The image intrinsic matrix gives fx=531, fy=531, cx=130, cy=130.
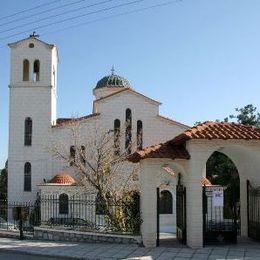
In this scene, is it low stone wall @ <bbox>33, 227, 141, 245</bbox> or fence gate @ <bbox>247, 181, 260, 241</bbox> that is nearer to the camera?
low stone wall @ <bbox>33, 227, 141, 245</bbox>

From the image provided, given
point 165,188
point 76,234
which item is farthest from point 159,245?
point 165,188

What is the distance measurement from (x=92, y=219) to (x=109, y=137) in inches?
631

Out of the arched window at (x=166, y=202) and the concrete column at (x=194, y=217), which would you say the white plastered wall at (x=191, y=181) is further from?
the arched window at (x=166, y=202)

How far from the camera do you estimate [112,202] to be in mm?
20000

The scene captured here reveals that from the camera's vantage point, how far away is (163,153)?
641 inches

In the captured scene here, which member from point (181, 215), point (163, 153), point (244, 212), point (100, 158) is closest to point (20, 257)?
point (163, 153)

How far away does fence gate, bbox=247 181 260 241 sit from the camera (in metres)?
17.2

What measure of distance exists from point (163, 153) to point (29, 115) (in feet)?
81.6

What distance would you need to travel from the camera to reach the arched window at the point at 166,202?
118ft

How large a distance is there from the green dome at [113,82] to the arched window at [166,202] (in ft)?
46.0

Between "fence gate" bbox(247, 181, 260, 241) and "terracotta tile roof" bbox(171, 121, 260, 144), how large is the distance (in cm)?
201

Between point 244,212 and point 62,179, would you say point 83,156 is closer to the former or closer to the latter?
point 244,212

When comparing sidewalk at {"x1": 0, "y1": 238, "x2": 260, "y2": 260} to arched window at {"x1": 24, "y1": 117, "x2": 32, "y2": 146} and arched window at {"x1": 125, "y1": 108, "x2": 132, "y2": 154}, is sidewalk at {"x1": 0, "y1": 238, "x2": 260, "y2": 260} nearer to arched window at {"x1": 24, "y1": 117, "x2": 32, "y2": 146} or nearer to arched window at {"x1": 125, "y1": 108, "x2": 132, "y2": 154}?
arched window at {"x1": 125, "y1": 108, "x2": 132, "y2": 154}

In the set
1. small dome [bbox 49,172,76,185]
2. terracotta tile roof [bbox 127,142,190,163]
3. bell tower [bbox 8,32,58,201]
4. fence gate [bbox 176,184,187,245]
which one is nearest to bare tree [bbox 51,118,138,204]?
small dome [bbox 49,172,76,185]
